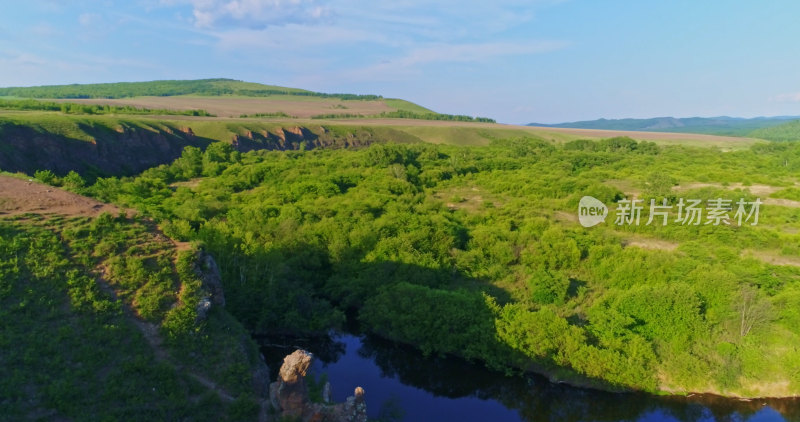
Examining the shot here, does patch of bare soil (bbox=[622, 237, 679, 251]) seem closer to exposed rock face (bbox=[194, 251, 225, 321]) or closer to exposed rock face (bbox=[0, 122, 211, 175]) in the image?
exposed rock face (bbox=[194, 251, 225, 321])

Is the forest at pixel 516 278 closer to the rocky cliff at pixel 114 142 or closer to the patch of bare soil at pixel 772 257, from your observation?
the patch of bare soil at pixel 772 257

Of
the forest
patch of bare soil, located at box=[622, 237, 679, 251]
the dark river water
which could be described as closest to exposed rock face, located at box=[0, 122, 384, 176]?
the forest

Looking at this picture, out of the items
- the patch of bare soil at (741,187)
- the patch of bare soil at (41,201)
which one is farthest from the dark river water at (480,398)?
the patch of bare soil at (741,187)

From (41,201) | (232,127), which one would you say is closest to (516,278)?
(41,201)

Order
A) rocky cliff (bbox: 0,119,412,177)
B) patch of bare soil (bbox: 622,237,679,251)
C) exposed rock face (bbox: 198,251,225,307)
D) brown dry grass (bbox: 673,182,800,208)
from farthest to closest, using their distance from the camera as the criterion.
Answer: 1. rocky cliff (bbox: 0,119,412,177)
2. brown dry grass (bbox: 673,182,800,208)
3. patch of bare soil (bbox: 622,237,679,251)
4. exposed rock face (bbox: 198,251,225,307)

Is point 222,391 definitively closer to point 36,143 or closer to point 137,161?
point 36,143

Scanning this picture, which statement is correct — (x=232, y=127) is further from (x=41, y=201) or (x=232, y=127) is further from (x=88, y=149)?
(x=41, y=201)

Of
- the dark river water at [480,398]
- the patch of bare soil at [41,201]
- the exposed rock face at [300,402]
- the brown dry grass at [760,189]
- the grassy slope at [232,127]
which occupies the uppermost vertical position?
the grassy slope at [232,127]
